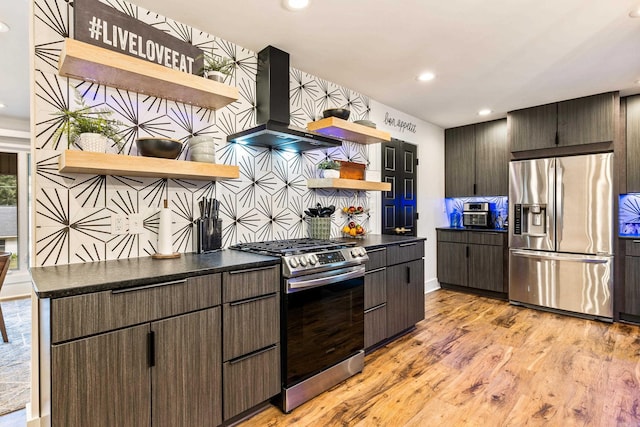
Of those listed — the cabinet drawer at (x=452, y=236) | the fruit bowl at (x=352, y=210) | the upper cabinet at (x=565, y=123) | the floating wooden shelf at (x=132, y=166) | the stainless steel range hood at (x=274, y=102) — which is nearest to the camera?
the floating wooden shelf at (x=132, y=166)

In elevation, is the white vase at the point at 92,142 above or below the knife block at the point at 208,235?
above

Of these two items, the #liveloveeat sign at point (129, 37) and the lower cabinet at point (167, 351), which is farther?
the #liveloveeat sign at point (129, 37)

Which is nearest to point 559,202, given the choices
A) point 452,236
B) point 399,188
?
point 452,236

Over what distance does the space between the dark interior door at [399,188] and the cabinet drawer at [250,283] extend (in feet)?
7.59

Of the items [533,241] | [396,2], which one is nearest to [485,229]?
[533,241]

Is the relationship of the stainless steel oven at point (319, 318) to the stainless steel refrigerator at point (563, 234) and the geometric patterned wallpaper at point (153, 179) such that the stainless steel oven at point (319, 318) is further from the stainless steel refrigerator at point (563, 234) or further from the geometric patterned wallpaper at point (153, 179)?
the stainless steel refrigerator at point (563, 234)

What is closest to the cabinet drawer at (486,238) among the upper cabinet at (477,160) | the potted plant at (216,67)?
the upper cabinet at (477,160)

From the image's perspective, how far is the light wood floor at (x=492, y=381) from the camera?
1.96 m

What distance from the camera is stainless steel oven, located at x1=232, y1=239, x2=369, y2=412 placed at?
2010mm

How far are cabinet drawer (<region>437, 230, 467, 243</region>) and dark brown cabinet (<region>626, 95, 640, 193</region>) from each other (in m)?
1.83

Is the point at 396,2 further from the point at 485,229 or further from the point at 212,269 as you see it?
the point at 485,229

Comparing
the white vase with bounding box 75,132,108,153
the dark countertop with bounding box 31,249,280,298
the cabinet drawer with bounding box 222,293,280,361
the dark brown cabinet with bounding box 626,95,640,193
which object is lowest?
the cabinet drawer with bounding box 222,293,280,361

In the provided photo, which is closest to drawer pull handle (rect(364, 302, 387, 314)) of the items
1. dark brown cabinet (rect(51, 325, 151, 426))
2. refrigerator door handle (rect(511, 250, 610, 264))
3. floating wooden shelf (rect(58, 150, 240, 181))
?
floating wooden shelf (rect(58, 150, 240, 181))

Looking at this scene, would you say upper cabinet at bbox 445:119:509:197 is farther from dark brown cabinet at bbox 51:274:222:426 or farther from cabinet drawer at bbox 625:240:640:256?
dark brown cabinet at bbox 51:274:222:426
